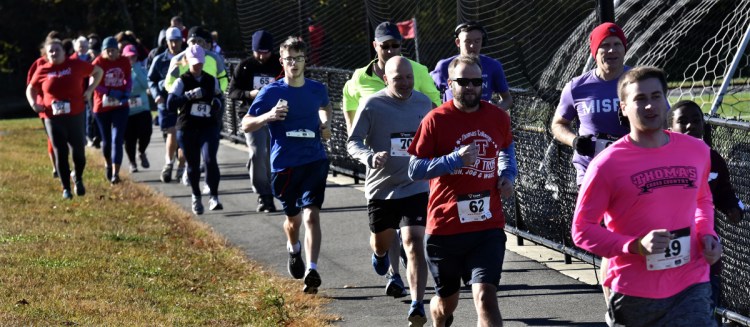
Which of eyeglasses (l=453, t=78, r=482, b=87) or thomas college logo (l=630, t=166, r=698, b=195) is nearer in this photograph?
thomas college logo (l=630, t=166, r=698, b=195)

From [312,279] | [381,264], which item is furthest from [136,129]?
[381,264]

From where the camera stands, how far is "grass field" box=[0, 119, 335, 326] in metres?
8.64

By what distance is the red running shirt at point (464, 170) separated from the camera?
706 cm

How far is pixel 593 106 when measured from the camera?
7953mm

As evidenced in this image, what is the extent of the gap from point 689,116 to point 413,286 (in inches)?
83.7

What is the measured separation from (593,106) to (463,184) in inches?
50.7

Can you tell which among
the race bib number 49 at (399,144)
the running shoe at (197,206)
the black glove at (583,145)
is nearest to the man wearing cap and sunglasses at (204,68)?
the running shoe at (197,206)

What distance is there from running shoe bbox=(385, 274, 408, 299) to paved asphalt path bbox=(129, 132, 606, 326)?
5 centimetres

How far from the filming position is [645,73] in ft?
17.0

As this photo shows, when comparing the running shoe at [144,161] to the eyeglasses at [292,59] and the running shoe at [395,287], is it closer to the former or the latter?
the eyeglasses at [292,59]

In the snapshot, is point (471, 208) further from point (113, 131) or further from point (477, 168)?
point (113, 131)

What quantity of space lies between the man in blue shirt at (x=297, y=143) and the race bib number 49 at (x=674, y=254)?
4704 millimetres

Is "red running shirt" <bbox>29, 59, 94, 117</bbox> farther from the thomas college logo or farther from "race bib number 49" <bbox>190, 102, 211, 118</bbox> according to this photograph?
the thomas college logo

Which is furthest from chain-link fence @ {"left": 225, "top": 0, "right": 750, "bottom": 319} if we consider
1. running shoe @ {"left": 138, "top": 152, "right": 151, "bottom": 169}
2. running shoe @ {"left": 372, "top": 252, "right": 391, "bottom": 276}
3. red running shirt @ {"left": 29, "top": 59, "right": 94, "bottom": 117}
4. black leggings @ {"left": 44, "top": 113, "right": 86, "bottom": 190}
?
running shoe @ {"left": 138, "top": 152, "right": 151, "bottom": 169}
